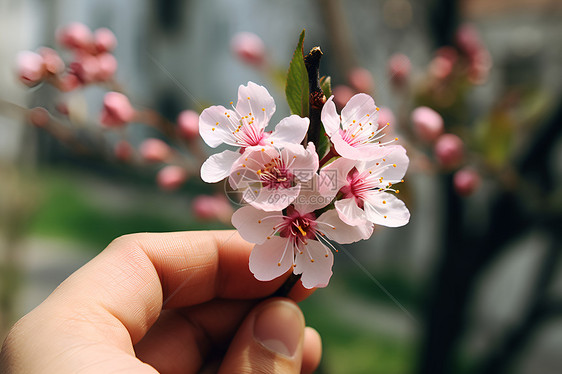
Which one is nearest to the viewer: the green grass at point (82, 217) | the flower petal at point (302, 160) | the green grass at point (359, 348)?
the flower petal at point (302, 160)

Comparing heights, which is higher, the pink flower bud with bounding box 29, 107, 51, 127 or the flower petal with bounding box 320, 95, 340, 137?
the flower petal with bounding box 320, 95, 340, 137

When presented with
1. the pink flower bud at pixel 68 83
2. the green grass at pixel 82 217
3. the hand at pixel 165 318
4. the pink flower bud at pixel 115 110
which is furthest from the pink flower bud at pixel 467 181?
the green grass at pixel 82 217

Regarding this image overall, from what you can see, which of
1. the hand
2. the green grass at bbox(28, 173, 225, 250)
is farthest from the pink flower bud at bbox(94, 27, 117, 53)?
the green grass at bbox(28, 173, 225, 250)

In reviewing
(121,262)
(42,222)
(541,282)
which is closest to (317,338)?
(121,262)

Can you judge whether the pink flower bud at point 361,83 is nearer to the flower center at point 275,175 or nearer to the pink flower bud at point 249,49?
the pink flower bud at point 249,49

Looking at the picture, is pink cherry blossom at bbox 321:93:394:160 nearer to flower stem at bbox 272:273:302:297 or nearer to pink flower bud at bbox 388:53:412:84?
flower stem at bbox 272:273:302:297
